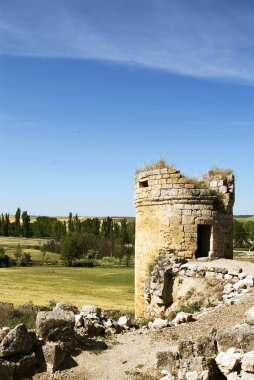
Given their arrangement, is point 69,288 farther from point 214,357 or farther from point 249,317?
point 214,357

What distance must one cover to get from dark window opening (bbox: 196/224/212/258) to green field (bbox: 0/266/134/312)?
15396 mm

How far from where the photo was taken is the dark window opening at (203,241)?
43.5ft

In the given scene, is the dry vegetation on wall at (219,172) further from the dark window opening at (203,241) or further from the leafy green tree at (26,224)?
the leafy green tree at (26,224)

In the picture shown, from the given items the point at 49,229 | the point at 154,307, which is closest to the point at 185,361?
the point at 154,307

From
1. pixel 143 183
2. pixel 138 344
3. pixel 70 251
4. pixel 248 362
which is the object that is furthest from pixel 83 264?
pixel 248 362

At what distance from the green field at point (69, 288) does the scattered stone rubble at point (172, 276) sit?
15751 millimetres

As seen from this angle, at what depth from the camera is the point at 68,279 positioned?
54.5 metres

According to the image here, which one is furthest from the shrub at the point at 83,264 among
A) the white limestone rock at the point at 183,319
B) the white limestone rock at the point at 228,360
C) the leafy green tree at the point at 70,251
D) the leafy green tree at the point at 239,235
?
the white limestone rock at the point at 228,360

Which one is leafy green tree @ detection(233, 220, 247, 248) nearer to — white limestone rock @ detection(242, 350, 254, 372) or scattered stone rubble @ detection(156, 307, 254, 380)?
scattered stone rubble @ detection(156, 307, 254, 380)

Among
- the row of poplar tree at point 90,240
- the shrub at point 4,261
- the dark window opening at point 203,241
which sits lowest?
the shrub at point 4,261

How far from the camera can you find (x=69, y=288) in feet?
150

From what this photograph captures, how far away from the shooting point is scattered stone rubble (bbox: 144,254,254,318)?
36.4 ft

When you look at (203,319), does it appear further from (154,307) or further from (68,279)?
(68,279)

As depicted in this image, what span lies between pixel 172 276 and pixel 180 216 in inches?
68.0
